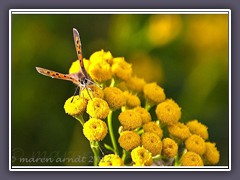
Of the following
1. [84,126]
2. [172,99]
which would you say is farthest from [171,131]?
[84,126]

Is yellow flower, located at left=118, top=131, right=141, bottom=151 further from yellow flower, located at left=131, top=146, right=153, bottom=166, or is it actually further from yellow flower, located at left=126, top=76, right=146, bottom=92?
yellow flower, located at left=126, top=76, right=146, bottom=92

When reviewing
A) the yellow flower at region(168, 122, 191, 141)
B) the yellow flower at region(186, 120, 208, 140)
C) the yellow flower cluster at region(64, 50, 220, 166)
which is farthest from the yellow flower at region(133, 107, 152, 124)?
the yellow flower at region(186, 120, 208, 140)

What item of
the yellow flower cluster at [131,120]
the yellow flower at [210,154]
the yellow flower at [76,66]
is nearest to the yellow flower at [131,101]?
the yellow flower cluster at [131,120]

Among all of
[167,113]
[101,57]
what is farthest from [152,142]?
[101,57]

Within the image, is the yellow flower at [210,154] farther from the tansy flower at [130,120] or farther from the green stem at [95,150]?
the green stem at [95,150]

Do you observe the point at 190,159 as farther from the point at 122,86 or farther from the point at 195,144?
the point at 122,86

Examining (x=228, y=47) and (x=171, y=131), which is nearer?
(x=171, y=131)
